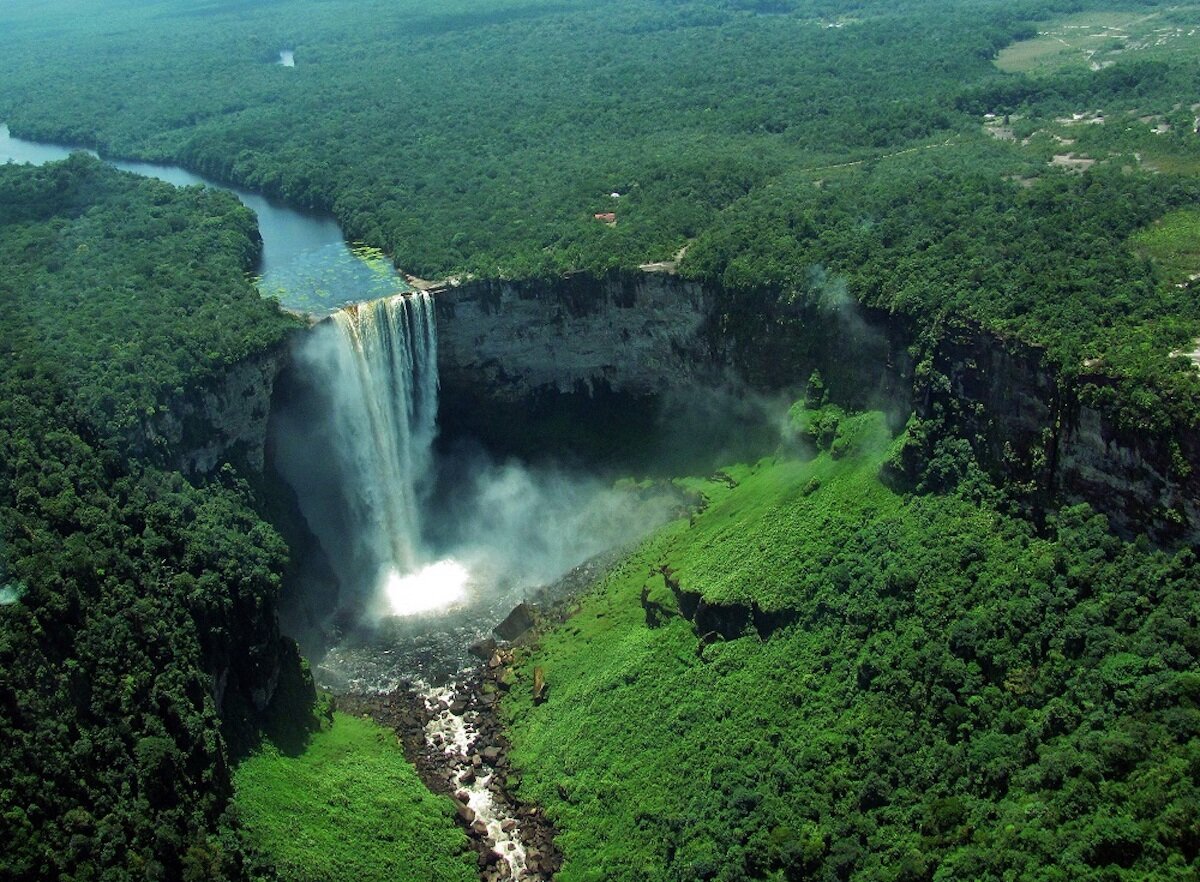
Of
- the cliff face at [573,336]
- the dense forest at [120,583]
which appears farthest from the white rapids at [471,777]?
the cliff face at [573,336]

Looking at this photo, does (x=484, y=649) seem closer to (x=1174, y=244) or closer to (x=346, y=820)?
(x=346, y=820)

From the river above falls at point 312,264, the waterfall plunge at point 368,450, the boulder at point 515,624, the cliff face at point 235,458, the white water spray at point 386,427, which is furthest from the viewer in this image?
the river above falls at point 312,264

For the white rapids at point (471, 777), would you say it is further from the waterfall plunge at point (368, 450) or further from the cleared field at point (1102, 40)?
the cleared field at point (1102, 40)

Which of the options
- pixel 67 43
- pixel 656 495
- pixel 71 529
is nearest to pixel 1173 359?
pixel 656 495

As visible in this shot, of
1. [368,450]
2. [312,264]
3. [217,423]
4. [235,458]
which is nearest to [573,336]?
[368,450]

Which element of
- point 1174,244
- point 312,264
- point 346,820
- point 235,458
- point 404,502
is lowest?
point 346,820

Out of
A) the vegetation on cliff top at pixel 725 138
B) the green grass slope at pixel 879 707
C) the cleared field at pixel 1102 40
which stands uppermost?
the vegetation on cliff top at pixel 725 138
